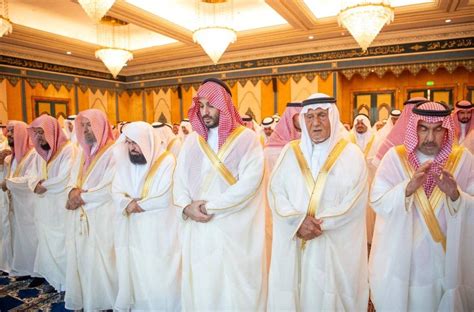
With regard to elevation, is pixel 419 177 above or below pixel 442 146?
below

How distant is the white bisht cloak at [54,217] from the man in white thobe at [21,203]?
44 centimetres

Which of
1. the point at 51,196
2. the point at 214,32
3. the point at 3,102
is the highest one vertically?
the point at 214,32

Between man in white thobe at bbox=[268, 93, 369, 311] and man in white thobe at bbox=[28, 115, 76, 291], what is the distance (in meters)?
2.39

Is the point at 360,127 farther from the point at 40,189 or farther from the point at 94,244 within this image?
the point at 40,189

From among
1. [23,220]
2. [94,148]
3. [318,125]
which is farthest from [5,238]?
[318,125]

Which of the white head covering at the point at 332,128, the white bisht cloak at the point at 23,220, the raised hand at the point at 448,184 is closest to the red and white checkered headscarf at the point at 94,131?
the white bisht cloak at the point at 23,220

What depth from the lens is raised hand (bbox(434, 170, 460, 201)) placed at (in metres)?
1.94

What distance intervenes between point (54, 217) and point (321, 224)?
9.48ft

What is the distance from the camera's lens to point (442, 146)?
2125 millimetres

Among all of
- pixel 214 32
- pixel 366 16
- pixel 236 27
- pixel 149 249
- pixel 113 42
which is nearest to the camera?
pixel 149 249

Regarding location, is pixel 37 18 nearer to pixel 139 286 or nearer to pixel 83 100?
pixel 83 100

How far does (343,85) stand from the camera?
34.7 ft

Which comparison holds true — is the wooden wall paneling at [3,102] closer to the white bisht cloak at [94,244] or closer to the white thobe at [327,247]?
the white bisht cloak at [94,244]

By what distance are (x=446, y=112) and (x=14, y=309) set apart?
3.84 meters
